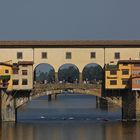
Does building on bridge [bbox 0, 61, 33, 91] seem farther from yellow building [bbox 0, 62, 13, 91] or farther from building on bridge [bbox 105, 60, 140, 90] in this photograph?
building on bridge [bbox 105, 60, 140, 90]

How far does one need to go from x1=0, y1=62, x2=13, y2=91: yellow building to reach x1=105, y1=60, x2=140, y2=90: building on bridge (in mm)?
9404

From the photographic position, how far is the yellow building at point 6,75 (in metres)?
87.1

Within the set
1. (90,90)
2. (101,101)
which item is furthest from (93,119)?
(101,101)

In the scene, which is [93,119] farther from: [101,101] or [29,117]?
[101,101]

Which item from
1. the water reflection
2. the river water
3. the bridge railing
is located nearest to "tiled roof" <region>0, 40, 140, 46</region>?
the bridge railing

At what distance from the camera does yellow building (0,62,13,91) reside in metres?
87.1

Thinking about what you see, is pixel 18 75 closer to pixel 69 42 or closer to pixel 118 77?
pixel 69 42

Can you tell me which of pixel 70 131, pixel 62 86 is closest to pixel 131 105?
pixel 62 86

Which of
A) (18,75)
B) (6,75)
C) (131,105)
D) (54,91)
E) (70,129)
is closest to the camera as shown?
(70,129)

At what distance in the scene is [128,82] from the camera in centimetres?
8781

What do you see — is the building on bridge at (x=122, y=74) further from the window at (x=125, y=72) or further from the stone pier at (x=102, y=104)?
the stone pier at (x=102, y=104)

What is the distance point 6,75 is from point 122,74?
11.4 meters

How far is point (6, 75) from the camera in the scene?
87.4 metres

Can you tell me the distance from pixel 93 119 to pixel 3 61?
1064cm
